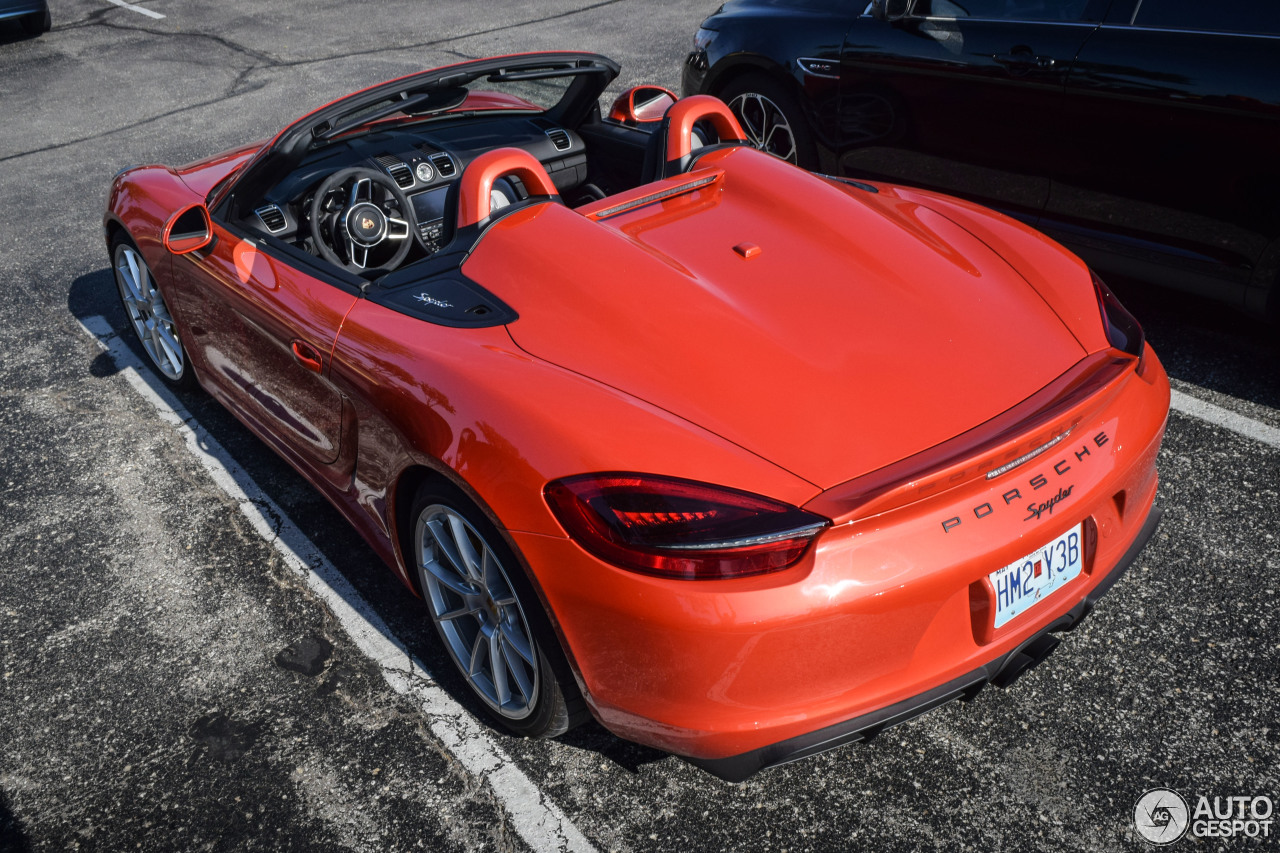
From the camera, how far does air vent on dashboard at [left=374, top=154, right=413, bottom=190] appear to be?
3.80 m

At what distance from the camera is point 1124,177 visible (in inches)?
161

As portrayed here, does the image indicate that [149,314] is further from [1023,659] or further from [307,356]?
[1023,659]

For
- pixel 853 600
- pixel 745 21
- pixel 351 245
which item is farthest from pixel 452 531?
pixel 745 21

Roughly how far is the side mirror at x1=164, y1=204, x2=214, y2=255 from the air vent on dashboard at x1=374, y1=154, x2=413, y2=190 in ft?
2.24

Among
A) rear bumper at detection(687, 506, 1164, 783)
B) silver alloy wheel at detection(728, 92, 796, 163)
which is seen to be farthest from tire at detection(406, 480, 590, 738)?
silver alloy wheel at detection(728, 92, 796, 163)

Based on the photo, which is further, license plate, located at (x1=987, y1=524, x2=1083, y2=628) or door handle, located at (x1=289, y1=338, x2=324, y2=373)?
door handle, located at (x1=289, y1=338, x2=324, y2=373)

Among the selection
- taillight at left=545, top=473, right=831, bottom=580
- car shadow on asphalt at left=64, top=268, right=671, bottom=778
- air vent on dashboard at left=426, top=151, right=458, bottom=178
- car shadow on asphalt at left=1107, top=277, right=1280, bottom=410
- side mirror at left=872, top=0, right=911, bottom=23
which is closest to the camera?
taillight at left=545, top=473, right=831, bottom=580

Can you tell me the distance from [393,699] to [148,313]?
2609 mm

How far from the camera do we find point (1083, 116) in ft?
13.5

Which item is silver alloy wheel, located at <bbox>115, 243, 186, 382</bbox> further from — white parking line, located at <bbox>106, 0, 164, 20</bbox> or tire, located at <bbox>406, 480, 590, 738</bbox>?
white parking line, located at <bbox>106, 0, 164, 20</bbox>

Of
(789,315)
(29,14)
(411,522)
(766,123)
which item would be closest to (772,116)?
(766,123)

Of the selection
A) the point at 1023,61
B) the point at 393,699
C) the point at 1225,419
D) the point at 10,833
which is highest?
the point at 1023,61

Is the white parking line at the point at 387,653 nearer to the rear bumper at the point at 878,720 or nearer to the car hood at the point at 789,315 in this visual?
the rear bumper at the point at 878,720

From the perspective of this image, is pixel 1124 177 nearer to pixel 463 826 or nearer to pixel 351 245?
pixel 351 245
